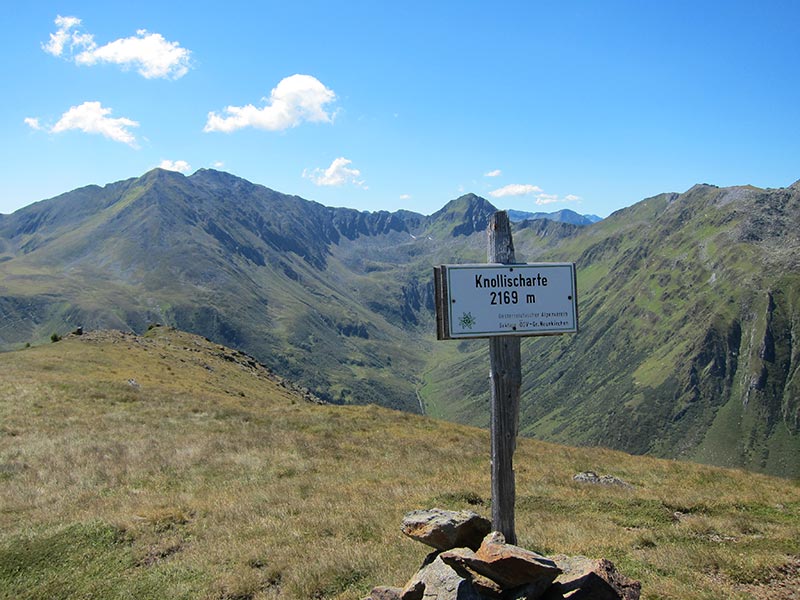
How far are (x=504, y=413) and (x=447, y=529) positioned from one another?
2.22m

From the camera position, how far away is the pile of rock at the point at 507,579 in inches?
305

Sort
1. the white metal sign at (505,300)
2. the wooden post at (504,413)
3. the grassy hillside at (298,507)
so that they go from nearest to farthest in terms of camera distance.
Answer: the white metal sign at (505,300)
the wooden post at (504,413)
the grassy hillside at (298,507)

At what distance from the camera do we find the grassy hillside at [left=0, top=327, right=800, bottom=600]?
33.6 feet

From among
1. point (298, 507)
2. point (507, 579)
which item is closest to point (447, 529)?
point (507, 579)

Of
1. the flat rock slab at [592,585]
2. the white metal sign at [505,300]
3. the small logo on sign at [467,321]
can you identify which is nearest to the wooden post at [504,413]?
the white metal sign at [505,300]

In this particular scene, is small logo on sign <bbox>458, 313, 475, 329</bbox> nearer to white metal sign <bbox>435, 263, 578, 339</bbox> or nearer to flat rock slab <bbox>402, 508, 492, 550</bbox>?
white metal sign <bbox>435, 263, 578, 339</bbox>

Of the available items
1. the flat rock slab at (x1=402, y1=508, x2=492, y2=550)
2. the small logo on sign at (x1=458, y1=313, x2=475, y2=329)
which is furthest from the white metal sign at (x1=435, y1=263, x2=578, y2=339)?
the flat rock slab at (x1=402, y1=508, x2=492, y2=550)

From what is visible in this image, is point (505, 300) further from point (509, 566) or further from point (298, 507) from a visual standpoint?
point (298, 507)

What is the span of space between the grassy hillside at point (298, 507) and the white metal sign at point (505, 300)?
4.73 metres

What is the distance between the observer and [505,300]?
976 centimetres

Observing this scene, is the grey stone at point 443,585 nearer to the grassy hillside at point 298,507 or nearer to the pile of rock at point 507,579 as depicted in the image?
the pile of rock at point 507,579

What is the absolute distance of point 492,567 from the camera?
8.11 meters

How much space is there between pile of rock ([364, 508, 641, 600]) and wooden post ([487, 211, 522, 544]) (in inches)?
40.8

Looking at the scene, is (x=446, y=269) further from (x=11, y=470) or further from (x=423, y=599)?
(x=11, y=470)
